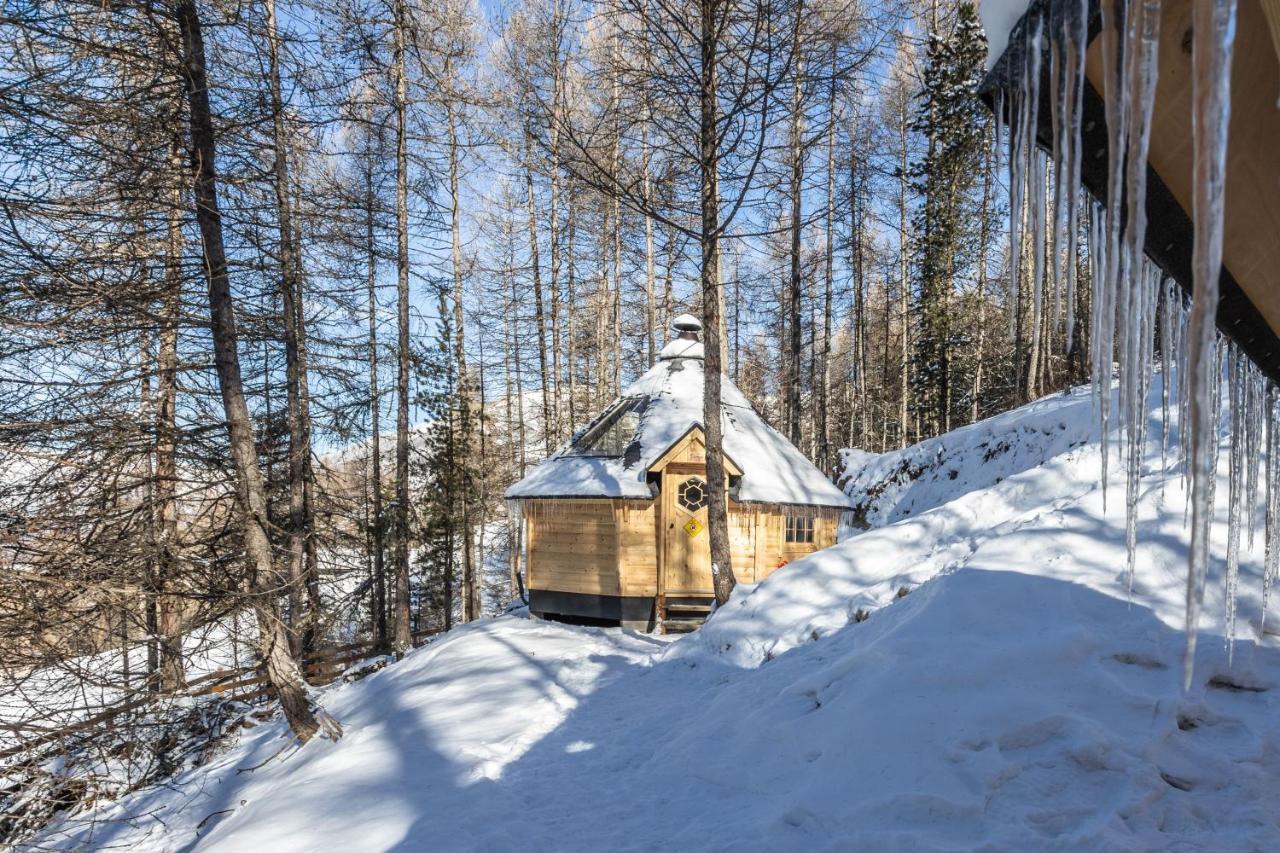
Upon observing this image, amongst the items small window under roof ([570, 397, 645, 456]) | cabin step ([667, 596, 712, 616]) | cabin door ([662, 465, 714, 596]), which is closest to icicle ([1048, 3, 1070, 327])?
cabin door ([662, 465, 714, 596])

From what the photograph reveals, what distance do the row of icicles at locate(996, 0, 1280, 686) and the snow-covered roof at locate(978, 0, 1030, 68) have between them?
0.03 meters

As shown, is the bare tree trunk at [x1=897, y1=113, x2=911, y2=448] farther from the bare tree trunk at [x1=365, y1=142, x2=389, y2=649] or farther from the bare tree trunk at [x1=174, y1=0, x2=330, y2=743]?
the bare tree trunk at [x1=174, y1=0, x2=330, y2=743]

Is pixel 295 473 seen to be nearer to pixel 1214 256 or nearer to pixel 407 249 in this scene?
pixel 407 249

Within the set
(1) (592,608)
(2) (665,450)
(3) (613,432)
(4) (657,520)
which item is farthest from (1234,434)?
Result: (3) (613,432)

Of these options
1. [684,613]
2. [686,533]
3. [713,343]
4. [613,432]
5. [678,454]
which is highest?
[713,343]

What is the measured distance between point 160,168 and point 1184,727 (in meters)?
8.36

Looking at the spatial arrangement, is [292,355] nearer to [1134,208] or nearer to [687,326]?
[687,326]

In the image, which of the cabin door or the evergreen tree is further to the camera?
the evergreen tree

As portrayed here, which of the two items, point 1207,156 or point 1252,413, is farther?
point 1252,413

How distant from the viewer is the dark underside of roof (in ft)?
4.64

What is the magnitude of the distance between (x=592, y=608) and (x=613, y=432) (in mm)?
3618

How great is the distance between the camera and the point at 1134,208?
1113mm

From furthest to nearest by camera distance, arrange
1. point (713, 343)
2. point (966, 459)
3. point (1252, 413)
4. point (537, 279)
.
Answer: point (537, 279), point (966, 459), point (713, 343), point (1252, 413)

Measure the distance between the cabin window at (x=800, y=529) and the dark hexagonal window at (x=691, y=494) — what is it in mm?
1896
